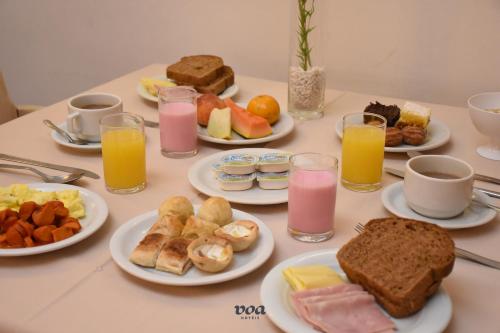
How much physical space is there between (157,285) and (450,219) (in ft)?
1.85

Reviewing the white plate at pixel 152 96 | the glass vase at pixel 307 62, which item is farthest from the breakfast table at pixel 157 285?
the white plate at pixel 152 96

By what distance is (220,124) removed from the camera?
5.35 feet

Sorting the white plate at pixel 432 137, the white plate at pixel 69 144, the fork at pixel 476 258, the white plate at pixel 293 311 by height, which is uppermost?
the white plate at pixel 432 137

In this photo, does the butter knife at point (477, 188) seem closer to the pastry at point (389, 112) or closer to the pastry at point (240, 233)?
the pastry at point (389, 112)

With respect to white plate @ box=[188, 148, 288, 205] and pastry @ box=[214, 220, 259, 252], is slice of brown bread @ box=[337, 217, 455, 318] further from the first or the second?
white plate @ box=[188, 148, 288, 205]

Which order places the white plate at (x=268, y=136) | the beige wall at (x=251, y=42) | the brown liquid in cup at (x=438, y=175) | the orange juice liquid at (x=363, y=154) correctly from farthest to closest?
the beige wall at (x=251, y=42)
the white plate at (x=268, y=136)
the orange juice liquid at (x=363, y=154)
the brown liquid in cup at (x=438, y=175)

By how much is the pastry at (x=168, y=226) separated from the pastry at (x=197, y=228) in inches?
0.5

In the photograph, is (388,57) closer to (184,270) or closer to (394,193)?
(394,193)

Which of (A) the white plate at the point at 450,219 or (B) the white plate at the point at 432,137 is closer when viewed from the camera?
(A) the white plate at the point at 450,219

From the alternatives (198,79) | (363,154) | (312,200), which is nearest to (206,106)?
(198,79)

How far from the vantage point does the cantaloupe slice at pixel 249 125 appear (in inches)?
64.1

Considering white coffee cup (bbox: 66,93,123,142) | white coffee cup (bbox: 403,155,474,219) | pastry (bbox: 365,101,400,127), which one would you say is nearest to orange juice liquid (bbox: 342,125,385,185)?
white coffee cup (bbox: 403,155,474,219)

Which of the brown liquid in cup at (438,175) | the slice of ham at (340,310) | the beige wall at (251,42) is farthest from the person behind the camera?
the beige wall at (251,42)

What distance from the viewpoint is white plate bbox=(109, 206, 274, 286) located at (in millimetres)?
1016
